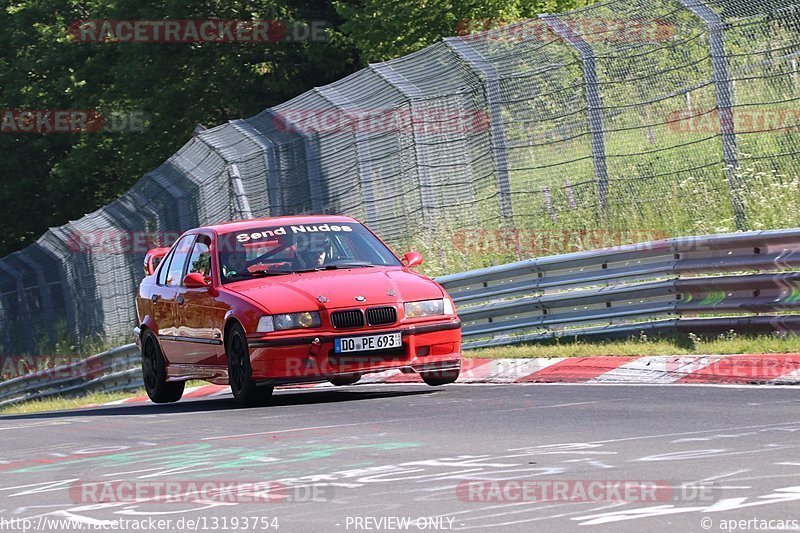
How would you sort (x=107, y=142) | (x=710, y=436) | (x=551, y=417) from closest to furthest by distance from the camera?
(x=710, y=436)
(x=551, y=417)
(x=107, y=142)

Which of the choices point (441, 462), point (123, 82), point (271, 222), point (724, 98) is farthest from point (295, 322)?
point (123, 82)

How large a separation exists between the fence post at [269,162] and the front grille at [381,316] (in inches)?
380

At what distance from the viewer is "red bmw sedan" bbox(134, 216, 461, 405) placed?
39.5 feet

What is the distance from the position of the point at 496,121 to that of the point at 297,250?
469 centimetres

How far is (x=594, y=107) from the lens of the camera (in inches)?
617

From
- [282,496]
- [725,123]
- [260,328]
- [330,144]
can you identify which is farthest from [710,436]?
[330,144]

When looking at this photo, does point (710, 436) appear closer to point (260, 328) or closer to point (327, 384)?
point (260, 328)

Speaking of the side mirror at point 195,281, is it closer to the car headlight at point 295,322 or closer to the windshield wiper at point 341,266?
the windshield wiper at point 341,266

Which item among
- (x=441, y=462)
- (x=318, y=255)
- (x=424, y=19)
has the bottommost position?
(x=441, y=462)

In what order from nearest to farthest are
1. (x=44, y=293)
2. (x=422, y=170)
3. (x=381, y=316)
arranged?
(x=381, y=316)
(x=422, y=170)
(x=44, y=293)

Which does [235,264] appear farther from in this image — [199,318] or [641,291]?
→ [641,291]

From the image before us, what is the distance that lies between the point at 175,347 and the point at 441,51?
5.69 meters

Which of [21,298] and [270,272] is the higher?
[21,298]

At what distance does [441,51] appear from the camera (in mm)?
18156
